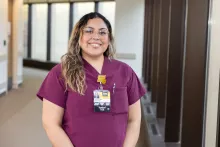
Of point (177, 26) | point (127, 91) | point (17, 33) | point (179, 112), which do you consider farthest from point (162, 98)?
point (17, 33)

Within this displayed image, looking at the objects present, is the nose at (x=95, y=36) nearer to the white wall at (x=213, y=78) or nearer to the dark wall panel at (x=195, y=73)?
the white wall at (x=213, y=78)

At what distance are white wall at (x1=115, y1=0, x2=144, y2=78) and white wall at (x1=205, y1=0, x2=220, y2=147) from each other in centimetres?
812

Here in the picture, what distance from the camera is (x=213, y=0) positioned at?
284 cm

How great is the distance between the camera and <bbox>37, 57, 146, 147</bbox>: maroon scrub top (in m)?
1.84

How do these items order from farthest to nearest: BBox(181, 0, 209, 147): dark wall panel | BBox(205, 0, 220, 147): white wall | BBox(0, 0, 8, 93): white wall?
BBox(0, 0, 8, 93): white wall < BBox(181, 0, 209, 147): dark wall panel < BBox(205, 0, 220, 147): white wall

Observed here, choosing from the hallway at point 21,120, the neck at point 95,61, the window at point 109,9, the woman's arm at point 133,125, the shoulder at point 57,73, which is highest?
the window at point 109,9

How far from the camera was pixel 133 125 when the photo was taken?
2.04 m

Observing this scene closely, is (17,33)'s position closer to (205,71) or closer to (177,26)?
(177,26)

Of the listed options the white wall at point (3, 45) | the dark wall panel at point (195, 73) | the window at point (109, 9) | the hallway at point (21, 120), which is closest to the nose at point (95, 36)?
the dark wall panel at point (195, 73)

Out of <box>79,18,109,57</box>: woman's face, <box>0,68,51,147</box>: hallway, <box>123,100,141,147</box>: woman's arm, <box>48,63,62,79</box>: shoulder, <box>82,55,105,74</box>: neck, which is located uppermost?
<box>79,18,109,57</box>: woman's face

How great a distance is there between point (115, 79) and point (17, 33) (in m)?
7.89

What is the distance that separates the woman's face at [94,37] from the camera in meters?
1.91

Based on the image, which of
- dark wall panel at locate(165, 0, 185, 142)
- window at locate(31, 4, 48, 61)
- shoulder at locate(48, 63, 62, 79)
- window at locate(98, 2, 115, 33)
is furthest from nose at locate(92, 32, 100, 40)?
window at locate(31, 4, 48, 61)

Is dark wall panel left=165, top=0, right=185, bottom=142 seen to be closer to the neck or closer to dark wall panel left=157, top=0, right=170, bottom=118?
dark wall panel left=157, top=0, right=170, bottom=118
